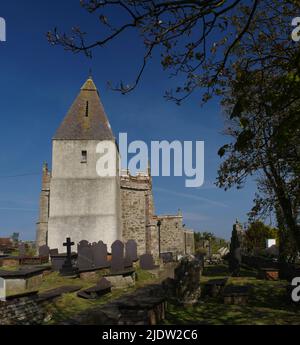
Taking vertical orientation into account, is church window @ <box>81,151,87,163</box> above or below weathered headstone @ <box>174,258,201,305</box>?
above

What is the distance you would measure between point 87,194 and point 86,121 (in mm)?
6821

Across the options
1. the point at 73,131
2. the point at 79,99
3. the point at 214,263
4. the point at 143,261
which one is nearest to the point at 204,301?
the point at 143,261

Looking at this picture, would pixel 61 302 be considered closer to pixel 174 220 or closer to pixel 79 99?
pixel 79 99

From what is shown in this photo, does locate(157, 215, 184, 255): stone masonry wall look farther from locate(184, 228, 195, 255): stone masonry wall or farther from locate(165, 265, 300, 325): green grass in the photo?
locate(165, 265, 300, 325): green grass

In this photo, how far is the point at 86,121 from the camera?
99.9 feet

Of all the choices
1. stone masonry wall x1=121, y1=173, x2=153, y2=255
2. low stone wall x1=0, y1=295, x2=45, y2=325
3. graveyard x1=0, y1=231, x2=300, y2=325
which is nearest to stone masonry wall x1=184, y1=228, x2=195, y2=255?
stone masonry wall x1=121, y1=173, x2=153, y2=255

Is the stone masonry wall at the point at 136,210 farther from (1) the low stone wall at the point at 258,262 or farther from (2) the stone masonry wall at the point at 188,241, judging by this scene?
(1) the low stone wall at the point at 258,262

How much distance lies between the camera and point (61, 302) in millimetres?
10164

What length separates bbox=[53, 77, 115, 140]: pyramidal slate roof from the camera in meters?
29.5

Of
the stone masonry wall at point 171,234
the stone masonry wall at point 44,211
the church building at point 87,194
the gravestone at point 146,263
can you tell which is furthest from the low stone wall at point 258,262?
the stone masonry wall at point 44,211

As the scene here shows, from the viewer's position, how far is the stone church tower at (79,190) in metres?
27.0
